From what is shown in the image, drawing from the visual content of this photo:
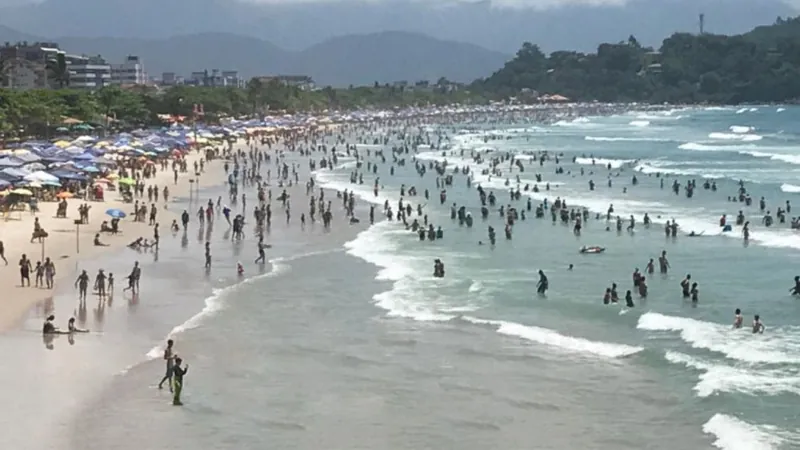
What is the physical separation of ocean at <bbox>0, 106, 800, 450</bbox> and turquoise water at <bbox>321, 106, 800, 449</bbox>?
0.27 ft

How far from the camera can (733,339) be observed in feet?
74.1

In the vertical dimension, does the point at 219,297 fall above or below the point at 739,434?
above

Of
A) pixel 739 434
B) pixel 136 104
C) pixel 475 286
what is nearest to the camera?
pixel 739 434

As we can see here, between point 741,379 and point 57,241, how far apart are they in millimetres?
21407

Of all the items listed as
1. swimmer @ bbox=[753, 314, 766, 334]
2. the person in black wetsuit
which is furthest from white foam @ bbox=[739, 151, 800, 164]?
swimmer @ bbox=[753, 314, 766, 334]

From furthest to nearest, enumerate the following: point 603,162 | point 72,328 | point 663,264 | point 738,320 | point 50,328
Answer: point 603,162 < point 663,264 < point 738,320 < point 72,328 < point 50,328

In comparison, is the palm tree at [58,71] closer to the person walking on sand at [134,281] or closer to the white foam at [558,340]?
the person walking on sand at [134,281]

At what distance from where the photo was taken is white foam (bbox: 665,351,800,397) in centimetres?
1873

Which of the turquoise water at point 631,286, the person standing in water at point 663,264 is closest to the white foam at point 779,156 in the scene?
the turquoise water at point 631,286

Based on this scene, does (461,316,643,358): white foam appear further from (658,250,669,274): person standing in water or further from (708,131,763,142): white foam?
(708,131,763,142): white foam

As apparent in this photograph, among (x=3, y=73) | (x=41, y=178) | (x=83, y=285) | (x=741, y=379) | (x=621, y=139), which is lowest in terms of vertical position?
(x=741, y=379)

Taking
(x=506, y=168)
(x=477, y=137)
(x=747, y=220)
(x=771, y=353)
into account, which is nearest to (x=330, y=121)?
(x=477, y=137)

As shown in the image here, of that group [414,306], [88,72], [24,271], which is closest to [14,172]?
[24,271]

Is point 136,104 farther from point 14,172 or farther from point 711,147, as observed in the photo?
point 14,172
